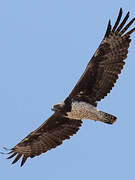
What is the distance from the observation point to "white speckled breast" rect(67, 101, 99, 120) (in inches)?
547

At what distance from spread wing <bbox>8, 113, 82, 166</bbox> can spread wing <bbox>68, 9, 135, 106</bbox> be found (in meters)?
0.93

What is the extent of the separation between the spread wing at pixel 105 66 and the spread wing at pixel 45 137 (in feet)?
3.06

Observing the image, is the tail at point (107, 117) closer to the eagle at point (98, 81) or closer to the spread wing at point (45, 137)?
the eagle at point (98, 81)

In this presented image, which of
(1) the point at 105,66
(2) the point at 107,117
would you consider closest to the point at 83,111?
(2) the point at 107,117

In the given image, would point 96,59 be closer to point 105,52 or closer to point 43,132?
point 105,52

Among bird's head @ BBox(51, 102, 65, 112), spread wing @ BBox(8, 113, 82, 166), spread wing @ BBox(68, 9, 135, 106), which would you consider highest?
spread wing @ BBox(68, 9, 135, 106)

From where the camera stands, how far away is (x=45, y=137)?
15.0 metres

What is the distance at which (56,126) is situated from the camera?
49.1ft

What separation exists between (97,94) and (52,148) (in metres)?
1.81

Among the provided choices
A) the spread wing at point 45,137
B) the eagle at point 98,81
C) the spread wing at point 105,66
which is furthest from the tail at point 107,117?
the spread wing at point 45,137

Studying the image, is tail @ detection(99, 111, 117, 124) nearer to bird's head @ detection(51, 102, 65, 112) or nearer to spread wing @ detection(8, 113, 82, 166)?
bird's head @ detection(51, 102, 65, 112)

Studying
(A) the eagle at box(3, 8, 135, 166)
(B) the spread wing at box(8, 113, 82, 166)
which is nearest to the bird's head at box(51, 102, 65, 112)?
(A) the eagle at box(3, 8, 135, 166)

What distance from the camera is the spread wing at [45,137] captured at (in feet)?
48.6

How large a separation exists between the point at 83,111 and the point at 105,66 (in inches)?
47.1
